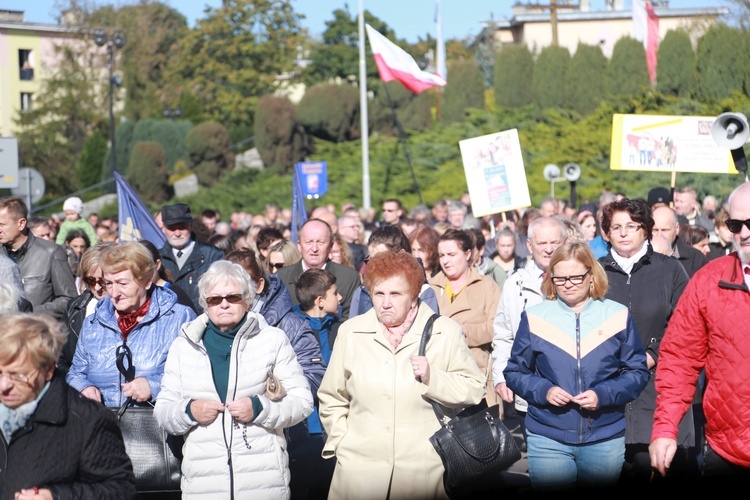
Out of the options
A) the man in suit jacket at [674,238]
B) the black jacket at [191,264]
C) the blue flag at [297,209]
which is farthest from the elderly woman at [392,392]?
the blue flag at [297,209]

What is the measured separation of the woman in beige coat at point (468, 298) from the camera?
26.7 ft

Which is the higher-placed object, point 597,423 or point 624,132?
point 624,132

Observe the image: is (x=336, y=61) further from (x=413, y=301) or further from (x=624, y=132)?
(x=413, y=301)

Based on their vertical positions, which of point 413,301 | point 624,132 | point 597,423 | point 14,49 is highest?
point 14,49

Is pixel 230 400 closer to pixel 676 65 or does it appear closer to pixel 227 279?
pixel 227 279

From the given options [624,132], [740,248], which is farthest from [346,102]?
[740,248]

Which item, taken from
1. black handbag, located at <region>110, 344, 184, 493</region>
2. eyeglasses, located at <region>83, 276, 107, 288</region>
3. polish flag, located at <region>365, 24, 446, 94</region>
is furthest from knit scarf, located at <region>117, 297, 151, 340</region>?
polish flag, located at <region>365, 24, 446, 94</region>

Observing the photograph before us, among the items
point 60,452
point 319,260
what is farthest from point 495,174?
point 60,452

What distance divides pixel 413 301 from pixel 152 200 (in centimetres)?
3917

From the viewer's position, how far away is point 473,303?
324 inches

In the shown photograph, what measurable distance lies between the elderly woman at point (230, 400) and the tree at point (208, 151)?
3904 cm

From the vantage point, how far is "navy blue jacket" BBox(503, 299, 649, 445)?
5.89m

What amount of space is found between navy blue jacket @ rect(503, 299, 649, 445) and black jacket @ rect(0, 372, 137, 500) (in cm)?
259

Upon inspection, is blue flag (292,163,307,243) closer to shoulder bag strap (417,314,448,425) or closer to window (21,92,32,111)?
shoulder bag strap (417,314,448,425)
